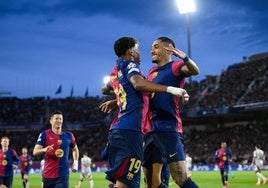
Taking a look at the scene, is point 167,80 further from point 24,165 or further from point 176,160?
point 24,165

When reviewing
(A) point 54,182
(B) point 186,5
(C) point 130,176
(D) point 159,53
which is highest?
(B) point 186,5

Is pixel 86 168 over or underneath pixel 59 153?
underneath

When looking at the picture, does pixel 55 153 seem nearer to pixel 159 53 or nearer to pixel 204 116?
pixel 159 53

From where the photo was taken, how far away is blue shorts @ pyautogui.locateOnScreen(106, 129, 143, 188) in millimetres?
5215

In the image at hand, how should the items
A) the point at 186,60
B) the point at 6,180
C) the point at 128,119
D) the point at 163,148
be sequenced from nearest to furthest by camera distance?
the point at 128,119 → the point at 186,60 → the point at 163,148 → the point at 6,180

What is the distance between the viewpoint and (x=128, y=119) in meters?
5.39

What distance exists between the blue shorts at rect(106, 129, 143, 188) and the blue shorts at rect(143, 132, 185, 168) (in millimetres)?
1274

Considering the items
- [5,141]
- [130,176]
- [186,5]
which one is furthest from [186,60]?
[186,5]

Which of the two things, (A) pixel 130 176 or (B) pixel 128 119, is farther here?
(B) pixel 128 119

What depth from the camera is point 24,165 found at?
22906mm

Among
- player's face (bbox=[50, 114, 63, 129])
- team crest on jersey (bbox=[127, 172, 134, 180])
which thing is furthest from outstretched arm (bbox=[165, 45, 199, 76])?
player's face (bbox=[50, 114, 63, 129])

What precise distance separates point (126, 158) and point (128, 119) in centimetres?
49

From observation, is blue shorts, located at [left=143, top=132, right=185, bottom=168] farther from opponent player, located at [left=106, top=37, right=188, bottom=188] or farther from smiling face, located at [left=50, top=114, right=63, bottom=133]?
smiling face, located at [left=50, top=114, right=63, bottom=133]

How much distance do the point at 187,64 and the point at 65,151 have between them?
4189 mm
